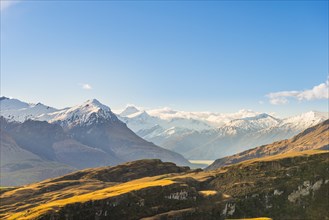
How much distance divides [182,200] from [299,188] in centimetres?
6411

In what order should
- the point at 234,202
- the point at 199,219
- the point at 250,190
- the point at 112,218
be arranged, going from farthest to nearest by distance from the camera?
the point at 250,190 < the point at 234,202 < the point at 199,219 < the point at 112,218

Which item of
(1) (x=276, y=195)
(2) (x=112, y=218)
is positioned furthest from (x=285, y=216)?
(2) (x=112, y=218)

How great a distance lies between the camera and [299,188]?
636 feet

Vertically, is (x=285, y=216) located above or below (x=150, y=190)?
below

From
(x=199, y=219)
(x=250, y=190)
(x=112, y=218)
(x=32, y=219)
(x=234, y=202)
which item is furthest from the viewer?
(x=250, y=190)

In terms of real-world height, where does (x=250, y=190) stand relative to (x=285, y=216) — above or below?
above

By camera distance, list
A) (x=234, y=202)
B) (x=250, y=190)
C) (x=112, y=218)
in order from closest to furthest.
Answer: (x=112, y=218) < (x=234, y=202) < (x=250, y=190)

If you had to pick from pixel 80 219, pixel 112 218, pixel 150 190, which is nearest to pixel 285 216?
pixel 150 190

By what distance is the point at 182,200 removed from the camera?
540ft

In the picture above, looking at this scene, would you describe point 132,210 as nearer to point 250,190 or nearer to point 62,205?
point 62,205

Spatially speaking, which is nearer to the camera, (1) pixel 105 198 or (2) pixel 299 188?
(1) pixel 105 198

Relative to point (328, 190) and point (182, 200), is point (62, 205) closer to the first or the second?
point (182, 200)

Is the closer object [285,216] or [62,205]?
[62,205]

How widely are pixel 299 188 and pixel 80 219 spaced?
107m
